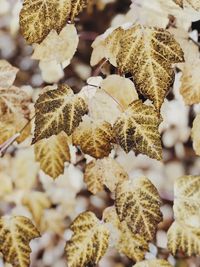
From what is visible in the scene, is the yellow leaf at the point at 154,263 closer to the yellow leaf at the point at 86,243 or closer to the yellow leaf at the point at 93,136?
the yellow leaf at the point at 86,243

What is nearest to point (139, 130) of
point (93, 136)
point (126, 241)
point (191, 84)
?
point (93, 136)

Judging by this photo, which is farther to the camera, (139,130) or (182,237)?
(182,237)

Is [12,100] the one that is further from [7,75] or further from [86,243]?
[86,243]

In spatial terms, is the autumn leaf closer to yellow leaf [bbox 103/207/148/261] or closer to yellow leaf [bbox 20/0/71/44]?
yellow leaf [bbox 20/0/71/44]

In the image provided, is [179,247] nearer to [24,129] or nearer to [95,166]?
[95,166]


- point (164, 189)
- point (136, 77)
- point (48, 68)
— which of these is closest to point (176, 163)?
point (164, 189)

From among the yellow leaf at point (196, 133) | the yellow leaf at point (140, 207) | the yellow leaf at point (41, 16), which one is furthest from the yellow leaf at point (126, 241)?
the yellow leaf at point (41, 16)
